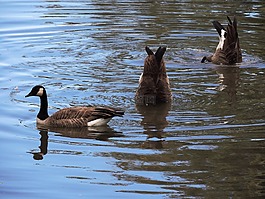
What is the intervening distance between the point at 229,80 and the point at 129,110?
3.43 meters

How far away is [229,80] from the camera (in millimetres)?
16562

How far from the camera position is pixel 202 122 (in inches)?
503

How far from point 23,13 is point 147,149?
13.9 m

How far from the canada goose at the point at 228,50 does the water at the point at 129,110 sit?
0.34 metres

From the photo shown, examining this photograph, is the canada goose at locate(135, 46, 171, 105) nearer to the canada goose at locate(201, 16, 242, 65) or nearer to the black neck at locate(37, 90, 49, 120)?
the black neck at locate(37, 90, 49, 120)

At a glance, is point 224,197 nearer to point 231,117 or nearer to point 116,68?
point 231,117

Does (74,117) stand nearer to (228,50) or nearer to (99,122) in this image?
(99,122)

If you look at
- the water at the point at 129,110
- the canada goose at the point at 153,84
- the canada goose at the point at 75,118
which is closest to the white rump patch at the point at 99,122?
the canada goose at the point at 75,118

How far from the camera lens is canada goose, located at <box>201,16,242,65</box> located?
1817cm

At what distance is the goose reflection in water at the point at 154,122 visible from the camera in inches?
468

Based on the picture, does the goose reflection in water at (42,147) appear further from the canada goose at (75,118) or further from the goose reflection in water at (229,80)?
the goose reflection in water at (229,80)

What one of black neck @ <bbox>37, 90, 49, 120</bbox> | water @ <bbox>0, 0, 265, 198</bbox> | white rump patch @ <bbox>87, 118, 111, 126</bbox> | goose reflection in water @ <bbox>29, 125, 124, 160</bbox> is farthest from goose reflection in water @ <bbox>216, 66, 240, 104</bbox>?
black neck @ <bbox>37, 90, 49, 120</bbox>

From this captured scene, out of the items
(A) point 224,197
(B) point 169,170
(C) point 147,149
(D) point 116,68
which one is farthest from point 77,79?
(A) point 224,197

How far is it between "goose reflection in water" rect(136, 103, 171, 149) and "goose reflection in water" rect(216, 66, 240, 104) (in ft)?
4.22
